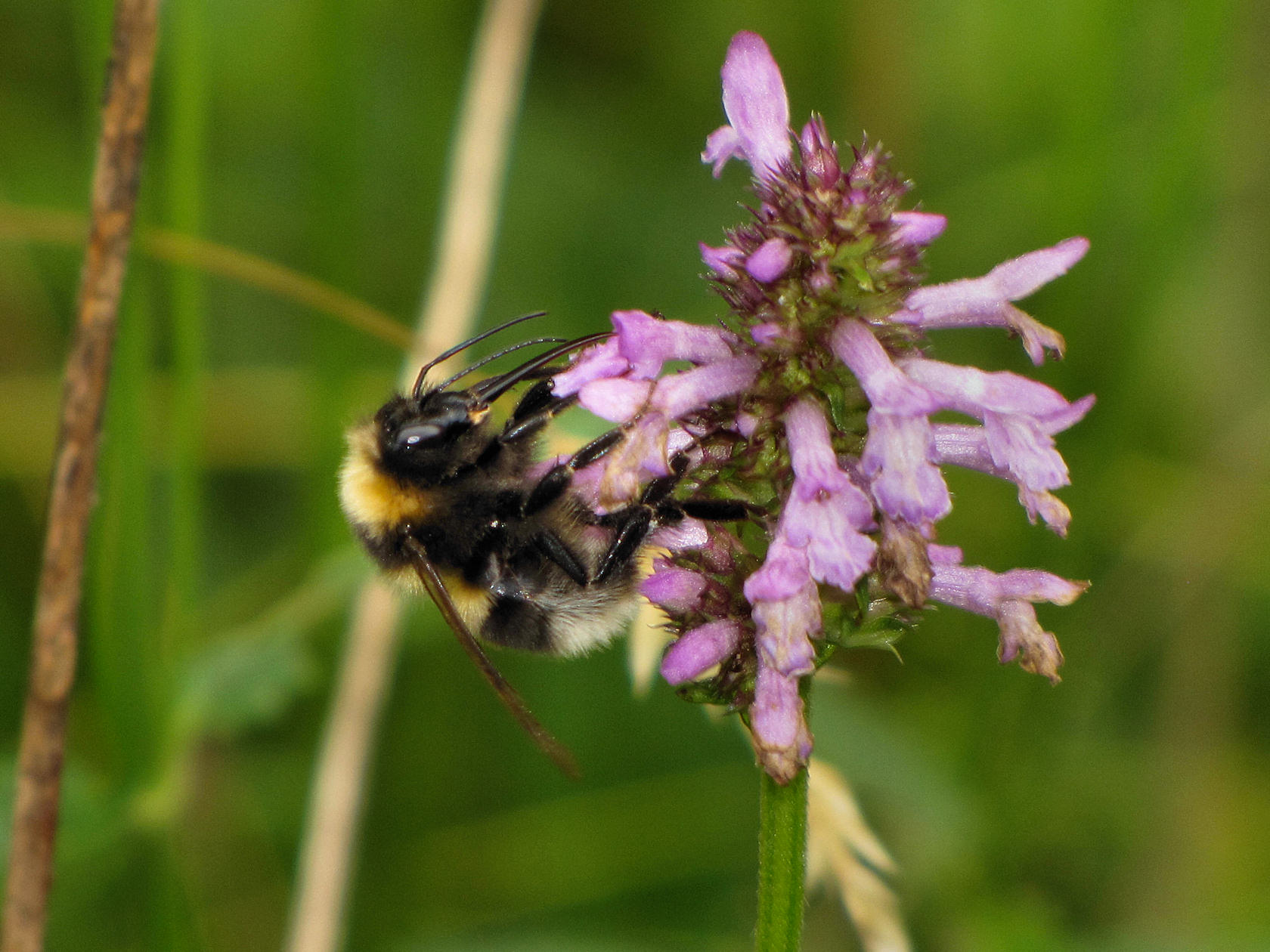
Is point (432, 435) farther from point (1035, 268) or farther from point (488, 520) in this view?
point (1035, 268)

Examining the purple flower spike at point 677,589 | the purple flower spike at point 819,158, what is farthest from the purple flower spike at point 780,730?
the purple flower spike at point 819,158

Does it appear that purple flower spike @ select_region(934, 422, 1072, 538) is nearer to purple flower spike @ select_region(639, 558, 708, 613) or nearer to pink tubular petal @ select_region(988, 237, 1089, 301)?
pink tubular petal @ select_region(988, 237, 1089, 301)

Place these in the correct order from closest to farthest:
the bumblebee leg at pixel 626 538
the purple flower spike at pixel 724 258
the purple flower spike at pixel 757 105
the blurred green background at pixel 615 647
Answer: the purple flower spike at pixel 724 258 < the purple flower spike at pixel 757 105 < the bumblebee leg at pixel 626 538 < the blurred green background at pixel 615 647

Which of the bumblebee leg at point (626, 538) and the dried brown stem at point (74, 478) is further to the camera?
the dried brown stem at point (74, 478)

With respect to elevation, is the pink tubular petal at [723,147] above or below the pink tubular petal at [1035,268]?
above

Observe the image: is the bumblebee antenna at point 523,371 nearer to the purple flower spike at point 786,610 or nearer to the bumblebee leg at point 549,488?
the bumblebee leg at point 549,488

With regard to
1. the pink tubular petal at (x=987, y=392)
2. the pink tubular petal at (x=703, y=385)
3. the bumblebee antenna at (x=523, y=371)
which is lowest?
the pink tubular petal at (x=987, y=392)

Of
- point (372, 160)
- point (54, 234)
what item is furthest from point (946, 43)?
point (54, 234)

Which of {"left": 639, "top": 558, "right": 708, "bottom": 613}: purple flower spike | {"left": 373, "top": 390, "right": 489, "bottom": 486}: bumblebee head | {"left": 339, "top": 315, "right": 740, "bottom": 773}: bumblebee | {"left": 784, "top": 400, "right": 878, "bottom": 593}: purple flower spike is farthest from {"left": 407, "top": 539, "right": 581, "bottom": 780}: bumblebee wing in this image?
{"left": 784, "top": 400, "right": 878, "bottom": 593}: purple flower spike
